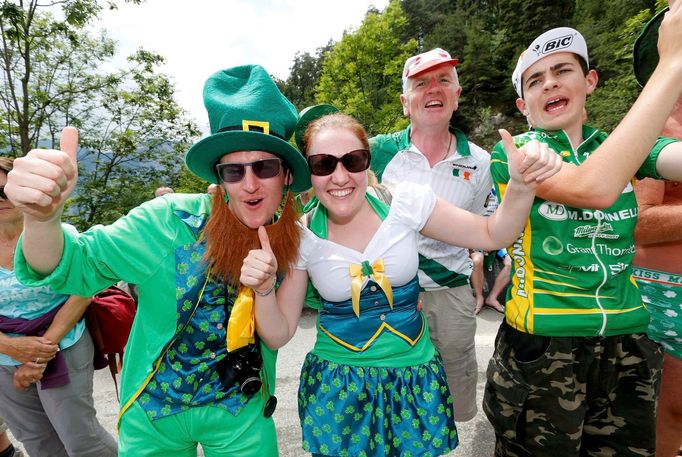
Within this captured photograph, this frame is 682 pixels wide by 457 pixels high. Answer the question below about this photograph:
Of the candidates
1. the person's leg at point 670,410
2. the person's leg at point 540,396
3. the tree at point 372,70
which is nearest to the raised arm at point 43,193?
the person's leg at point 540,396

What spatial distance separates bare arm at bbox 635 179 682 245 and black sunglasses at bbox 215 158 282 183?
1601 millimetres

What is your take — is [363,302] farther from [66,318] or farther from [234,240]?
[66,318]

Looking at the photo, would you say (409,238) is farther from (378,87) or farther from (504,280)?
(378,87)

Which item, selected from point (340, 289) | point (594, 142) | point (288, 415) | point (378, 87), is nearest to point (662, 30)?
point (594, 142)

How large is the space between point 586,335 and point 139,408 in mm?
1803

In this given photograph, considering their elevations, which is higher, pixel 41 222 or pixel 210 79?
pixel 210 79

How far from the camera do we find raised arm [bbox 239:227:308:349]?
137cm

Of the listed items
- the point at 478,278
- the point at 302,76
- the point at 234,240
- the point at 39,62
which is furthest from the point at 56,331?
the point at 302,76

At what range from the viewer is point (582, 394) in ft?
4.83

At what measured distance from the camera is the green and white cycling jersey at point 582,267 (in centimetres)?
145

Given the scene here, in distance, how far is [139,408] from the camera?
148cm

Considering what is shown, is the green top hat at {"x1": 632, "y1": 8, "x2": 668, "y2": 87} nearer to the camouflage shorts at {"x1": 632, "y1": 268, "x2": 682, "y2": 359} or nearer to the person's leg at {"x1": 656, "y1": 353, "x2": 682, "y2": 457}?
the camouflage shorts at {"x1": 632, "y1": 268, "x2": 682, "y2": 359}

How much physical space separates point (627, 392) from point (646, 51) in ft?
4.61

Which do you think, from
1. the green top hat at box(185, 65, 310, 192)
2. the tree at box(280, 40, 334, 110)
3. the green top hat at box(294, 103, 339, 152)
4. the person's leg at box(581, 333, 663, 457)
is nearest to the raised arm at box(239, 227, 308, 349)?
the green top hat at box(185, 65, 310, 192)
